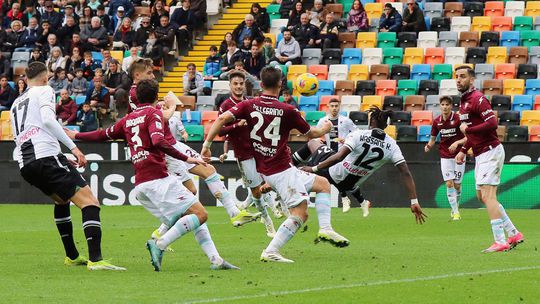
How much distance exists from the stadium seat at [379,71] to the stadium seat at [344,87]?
27.2 inches

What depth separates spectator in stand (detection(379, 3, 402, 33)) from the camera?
98.9 ft

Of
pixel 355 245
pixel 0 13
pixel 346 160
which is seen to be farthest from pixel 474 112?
pixel 0 13

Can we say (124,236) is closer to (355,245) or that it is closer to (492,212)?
(355,245)

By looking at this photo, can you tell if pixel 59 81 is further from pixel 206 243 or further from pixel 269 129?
pixel 206 243

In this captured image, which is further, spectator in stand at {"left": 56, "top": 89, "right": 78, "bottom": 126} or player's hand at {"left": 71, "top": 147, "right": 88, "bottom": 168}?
spectator in stand at {"left": 56, "top": 89, "right": 78, "bottom": 126}

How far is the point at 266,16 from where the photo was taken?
3184cm

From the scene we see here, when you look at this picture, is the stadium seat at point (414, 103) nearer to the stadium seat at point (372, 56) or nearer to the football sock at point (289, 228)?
the stadium seat at point (372, 56)

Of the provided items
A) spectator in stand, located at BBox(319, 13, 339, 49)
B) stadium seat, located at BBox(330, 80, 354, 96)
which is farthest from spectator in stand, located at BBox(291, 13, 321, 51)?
stadium seat, located at BBox(330, 80, 354, 96)

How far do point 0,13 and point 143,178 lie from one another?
25.6 metres

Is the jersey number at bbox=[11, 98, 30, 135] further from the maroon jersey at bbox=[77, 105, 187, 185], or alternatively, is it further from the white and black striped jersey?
the maroon jersey at bbox=[77, 105, 187, 185]

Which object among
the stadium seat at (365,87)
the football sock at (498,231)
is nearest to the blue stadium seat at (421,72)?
the stadium seat at (365,87)

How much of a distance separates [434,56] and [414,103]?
204 cm

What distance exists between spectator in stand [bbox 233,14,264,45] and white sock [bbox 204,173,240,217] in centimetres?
1348

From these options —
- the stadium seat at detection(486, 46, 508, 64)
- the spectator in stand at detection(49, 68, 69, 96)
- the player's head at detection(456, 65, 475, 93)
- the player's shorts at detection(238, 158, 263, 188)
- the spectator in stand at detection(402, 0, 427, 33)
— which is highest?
the player's head at detection(456, 65, 475, 93)
